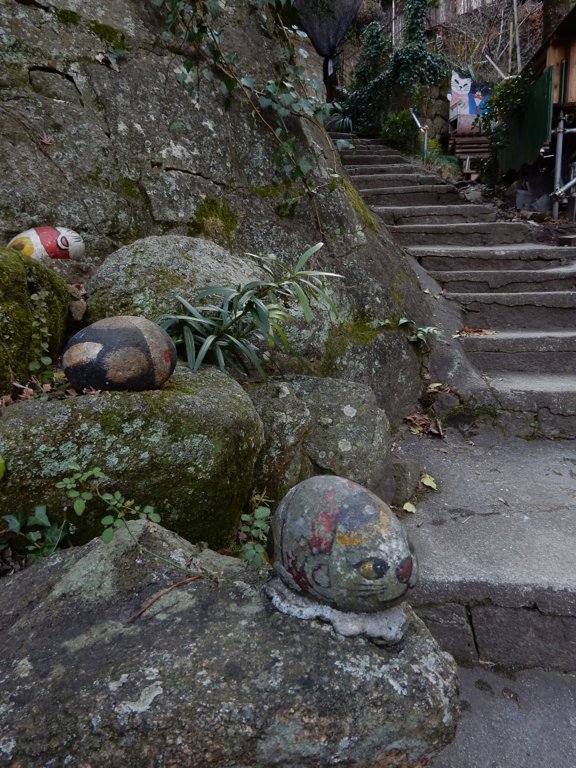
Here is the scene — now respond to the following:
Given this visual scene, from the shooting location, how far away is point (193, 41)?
3.45m

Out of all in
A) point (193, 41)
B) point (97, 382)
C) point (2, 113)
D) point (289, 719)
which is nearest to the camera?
point (289, 719)

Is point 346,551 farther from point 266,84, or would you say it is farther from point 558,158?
point 558,158

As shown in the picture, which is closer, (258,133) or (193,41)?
(193,41)

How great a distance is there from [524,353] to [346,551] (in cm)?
330

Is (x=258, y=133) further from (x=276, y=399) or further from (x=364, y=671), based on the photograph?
(x=364, y=671)

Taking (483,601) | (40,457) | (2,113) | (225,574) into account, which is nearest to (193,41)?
(2,113)

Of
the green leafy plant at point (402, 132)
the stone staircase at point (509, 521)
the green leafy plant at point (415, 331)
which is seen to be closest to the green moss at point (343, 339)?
the green leafy plant at point (415, 331)

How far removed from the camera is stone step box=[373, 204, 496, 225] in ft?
19.9

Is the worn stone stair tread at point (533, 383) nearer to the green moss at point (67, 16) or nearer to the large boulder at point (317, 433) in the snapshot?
the large boulder at point (317, 433)

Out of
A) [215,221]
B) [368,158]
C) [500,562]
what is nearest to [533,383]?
[500,562]

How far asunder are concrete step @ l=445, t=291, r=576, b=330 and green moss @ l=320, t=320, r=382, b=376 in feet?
4.39

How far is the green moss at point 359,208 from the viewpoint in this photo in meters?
4.10

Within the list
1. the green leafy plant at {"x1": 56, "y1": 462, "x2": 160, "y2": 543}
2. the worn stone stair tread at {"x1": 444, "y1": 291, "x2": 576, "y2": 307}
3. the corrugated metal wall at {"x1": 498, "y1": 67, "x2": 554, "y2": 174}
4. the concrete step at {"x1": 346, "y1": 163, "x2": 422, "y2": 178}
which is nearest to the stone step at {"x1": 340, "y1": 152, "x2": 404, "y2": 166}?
the concrete step at {"x1": 346, "y1": 163, "x2": 422, "y2": 178}

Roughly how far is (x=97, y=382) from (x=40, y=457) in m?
0.32
